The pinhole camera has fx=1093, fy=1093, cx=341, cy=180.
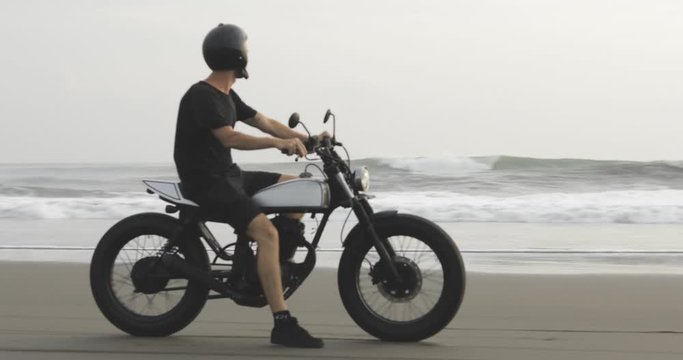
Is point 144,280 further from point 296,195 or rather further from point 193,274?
point 296,195

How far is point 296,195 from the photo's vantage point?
5.06 m

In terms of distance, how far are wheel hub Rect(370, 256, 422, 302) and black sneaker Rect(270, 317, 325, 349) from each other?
0.39 meters

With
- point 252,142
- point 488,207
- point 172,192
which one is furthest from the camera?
point 488,207

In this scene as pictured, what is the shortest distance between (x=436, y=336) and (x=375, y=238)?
2.28ft

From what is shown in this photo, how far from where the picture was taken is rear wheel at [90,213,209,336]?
17.5ft

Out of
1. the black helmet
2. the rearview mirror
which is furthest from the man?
the rearview mirror

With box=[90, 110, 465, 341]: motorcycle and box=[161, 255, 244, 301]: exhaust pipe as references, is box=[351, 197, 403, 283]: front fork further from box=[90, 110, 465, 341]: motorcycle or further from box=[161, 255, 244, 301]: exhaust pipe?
box=[161, 255, 244, 301]: exhaust pipe

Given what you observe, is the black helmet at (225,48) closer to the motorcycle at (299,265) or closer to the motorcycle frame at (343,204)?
the motorcycle at (299,265)

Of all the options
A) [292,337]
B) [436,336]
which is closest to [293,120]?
[292,337]

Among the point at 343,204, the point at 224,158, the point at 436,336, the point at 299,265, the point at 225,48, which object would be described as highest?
the point at 225,48

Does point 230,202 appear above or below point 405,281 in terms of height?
above

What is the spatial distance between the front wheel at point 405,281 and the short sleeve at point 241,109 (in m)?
0.79

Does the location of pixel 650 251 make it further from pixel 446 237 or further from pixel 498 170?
pixel 498 170

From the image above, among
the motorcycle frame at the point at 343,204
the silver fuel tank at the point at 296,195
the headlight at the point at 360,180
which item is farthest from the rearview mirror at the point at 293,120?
the headlight at the point at 360,180
